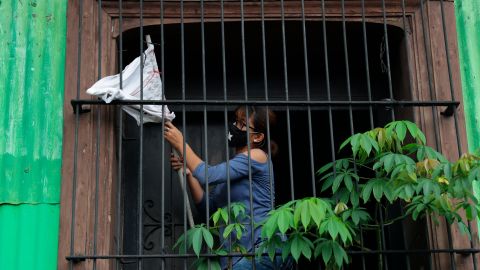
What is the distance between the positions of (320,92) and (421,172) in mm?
1207

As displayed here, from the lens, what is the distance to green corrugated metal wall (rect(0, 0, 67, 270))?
4977 millimetres

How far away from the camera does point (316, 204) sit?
4.58m

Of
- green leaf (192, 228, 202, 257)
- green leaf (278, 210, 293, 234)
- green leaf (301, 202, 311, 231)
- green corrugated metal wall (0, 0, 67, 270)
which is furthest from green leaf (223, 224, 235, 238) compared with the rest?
green corrugated metal wall (0, 0, 67, 270)

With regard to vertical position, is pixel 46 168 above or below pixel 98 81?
below

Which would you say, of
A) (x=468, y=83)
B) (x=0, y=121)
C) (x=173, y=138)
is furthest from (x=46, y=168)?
(x=468, y=83)

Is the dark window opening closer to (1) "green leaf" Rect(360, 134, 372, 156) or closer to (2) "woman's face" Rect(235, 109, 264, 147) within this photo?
(2) "woman's face" Rect(235, 109, 264, 147)

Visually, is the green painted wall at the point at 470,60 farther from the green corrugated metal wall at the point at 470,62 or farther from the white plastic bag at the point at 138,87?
the white plastic bag at the point at 138,87

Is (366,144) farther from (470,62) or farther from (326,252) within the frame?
(470,62)

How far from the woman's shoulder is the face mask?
0.10 meters

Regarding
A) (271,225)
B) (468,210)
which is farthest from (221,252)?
(468,210)

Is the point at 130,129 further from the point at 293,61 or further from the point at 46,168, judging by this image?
the point at 293,61

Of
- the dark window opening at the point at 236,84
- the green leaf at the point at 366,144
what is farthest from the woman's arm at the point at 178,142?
the green leaf at the point at 366,144

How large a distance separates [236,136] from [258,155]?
20cm

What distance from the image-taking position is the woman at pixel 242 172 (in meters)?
5.09
